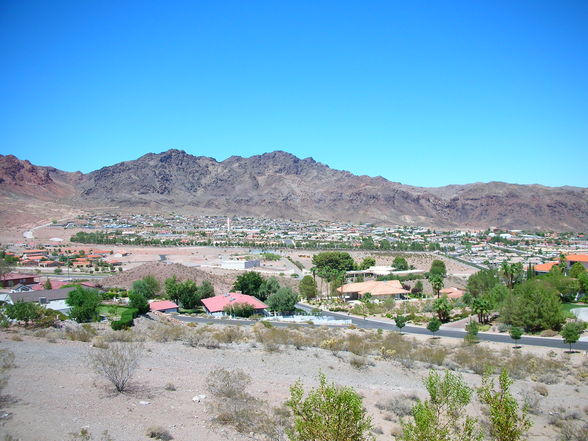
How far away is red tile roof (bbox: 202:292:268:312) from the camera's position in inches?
1671

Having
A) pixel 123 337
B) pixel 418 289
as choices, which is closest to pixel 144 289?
pixel 123 337

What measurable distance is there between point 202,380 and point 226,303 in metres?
26.7

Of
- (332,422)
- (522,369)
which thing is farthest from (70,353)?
(522,369)

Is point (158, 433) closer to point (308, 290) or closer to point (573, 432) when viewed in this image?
point (573, 432)

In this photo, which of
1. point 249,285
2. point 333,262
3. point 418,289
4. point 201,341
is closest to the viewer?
point 201,341

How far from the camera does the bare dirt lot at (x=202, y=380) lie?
12086mm

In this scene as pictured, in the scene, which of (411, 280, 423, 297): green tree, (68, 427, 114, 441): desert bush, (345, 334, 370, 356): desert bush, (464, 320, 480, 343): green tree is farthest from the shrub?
(68, 427, 114, 441): desert bush

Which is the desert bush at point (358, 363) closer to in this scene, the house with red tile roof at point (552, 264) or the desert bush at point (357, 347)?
the desert bush at point (357, 347)

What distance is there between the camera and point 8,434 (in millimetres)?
10266

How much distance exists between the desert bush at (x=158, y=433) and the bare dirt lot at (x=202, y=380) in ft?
0.52

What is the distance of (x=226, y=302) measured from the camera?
43344 mm

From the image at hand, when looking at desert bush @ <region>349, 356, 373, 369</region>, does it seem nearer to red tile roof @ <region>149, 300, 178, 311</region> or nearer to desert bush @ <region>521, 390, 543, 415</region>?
desert bush @ <region>521, 390, 543, 415</region>

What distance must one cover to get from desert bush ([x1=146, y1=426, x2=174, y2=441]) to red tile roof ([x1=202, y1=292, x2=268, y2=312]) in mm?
30704

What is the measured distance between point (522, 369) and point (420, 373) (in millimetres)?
5805
